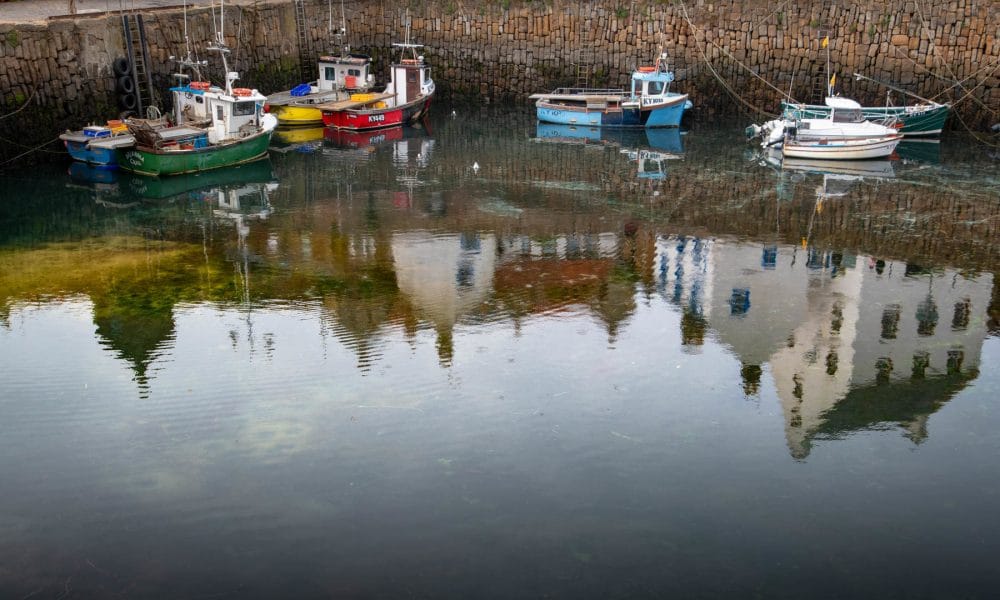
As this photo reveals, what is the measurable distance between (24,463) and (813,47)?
33.1 metres

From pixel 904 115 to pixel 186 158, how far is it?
78.1 ft

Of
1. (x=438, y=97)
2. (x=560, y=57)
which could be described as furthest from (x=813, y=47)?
(x=438, y=97)

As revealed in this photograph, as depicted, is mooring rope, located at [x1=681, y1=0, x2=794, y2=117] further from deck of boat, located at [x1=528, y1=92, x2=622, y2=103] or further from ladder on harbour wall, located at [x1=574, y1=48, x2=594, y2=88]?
ladder on harbour wall, located at [x1=574, y1=48, x2=594, y2=88]

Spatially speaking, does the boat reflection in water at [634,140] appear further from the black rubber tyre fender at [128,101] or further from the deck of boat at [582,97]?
the black rubber tyre fender at [128,101]

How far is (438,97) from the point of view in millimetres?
42438

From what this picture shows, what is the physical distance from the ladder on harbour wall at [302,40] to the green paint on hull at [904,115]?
19.1 metres

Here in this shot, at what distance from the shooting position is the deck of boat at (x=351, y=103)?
3622 cm

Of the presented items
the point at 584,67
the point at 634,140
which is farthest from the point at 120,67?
the point at 584,67

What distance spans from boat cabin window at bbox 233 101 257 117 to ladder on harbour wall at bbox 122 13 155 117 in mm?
3203

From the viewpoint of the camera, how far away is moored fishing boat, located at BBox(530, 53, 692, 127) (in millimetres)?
37312

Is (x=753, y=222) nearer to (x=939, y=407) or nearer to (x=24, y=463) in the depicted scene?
(x=939, y=407)

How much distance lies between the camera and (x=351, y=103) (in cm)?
3694

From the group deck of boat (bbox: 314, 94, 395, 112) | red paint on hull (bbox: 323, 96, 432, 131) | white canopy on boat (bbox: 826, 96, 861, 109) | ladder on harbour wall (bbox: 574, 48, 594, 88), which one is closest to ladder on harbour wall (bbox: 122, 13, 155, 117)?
deck of boat (bbox: 314, 94, 395, 112)

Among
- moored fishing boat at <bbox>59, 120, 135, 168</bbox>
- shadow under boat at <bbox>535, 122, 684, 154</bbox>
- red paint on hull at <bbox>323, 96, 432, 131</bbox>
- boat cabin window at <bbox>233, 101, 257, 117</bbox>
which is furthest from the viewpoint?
red paint on hull at <bbox>323, 96, 432, 131</bbox>
